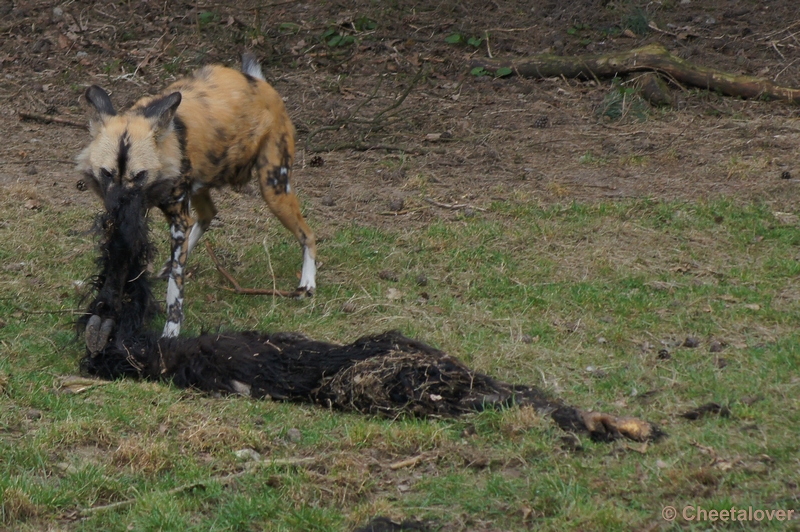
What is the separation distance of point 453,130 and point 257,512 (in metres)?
5.82

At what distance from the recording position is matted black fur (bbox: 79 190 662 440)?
424 cm

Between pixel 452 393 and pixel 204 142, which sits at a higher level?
pixel 204 142

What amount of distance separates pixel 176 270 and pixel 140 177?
658 mm

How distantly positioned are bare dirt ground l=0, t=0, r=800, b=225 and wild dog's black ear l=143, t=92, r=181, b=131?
232cm

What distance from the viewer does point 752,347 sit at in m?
4.86

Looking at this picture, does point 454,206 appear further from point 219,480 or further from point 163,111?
point 219,480

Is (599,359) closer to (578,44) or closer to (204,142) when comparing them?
(204,142)

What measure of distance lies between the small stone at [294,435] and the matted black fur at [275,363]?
32 cm

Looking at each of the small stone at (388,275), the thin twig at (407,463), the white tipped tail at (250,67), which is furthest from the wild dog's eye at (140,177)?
the thin twig at (407,463)

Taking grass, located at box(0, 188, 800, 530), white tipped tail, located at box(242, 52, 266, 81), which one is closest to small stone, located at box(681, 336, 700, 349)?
grass, located at box(0, 188, 800, 530)

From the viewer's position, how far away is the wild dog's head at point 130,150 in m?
4.87

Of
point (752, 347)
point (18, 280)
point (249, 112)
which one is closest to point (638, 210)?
point (752, 347)

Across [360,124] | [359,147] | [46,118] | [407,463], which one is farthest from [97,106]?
[46,118]

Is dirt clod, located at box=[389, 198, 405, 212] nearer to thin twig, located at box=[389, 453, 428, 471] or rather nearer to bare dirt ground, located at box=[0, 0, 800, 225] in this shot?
bare dirt ground, located at box=[0, 0, 800, 225]
